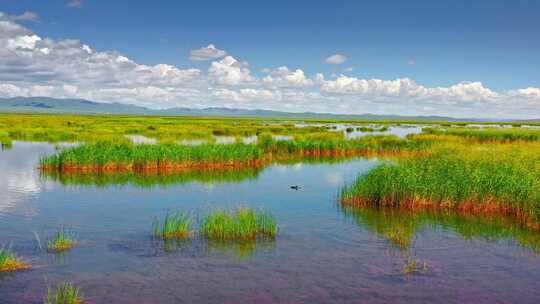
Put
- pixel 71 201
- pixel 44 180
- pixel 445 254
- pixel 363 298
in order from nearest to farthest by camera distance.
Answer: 1. pixel 363 298
2. pixel 445 254
3. pixel 71 201
4. pixel 44 180

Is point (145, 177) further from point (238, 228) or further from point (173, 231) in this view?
point (238, 228)

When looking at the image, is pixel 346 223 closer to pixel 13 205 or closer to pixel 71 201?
pixel 71 201

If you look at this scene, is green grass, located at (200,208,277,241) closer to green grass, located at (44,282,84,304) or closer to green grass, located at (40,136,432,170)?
green grass, located at (44,282,84,304)

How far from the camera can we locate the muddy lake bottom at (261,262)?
39.2 feet

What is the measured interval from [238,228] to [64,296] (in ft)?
22.3

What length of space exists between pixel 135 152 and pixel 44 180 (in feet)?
22.0

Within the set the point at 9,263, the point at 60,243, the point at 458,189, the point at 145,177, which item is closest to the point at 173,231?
the point at 60,243

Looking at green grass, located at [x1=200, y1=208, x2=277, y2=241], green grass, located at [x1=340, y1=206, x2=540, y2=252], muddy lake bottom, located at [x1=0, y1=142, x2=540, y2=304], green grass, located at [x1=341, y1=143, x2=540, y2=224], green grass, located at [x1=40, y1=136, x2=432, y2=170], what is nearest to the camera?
muddy lake bottom, located at [x1=0, y1=142, x2=540, y2=304]

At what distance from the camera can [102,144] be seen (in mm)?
36938

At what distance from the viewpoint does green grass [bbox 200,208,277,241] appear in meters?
16.5

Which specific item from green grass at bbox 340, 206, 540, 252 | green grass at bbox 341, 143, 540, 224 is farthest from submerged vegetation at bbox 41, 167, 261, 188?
green grass at bbox 340, 206, 540, 252

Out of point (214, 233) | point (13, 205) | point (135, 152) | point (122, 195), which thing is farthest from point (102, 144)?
point (214, 233)

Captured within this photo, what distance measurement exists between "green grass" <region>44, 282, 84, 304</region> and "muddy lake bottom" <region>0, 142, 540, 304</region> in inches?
8.8

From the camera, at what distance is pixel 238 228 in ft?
54.2
